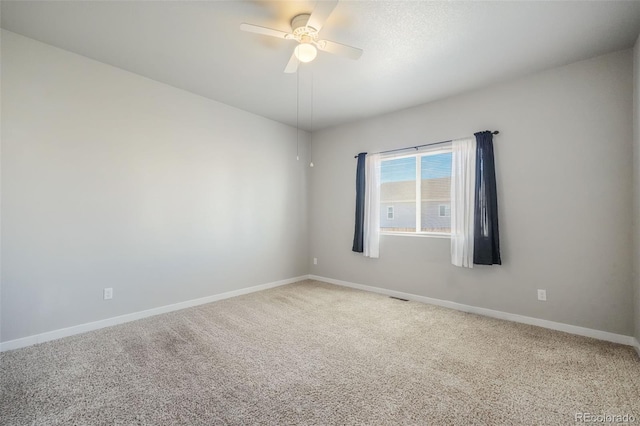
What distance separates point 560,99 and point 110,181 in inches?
191

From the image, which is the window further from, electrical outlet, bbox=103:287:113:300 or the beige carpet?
electrical outlet, bbox=103:287:113:300

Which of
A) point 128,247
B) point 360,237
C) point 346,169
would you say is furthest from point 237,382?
point 346,169

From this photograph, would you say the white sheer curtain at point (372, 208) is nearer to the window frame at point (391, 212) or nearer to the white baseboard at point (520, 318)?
the window frame at point (391, 212)

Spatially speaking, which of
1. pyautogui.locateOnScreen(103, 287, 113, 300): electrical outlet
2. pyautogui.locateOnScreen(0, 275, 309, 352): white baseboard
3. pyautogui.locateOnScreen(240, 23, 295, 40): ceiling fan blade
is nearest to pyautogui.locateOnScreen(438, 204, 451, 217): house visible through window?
pyautogui.locateOnScreen(240, 23, 295, 40): ceiling fan blade

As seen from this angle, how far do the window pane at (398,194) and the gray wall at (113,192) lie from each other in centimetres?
179

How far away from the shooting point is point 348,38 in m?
2.52

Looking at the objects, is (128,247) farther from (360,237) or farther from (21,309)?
(360,237)

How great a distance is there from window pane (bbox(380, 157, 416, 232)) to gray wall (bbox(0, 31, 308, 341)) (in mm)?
1789

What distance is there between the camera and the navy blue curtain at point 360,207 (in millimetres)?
4461

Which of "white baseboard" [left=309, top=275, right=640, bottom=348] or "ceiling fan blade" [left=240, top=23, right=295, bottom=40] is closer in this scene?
"ceiling fan blade" [left=240, top=23, right=295, bottom=40]

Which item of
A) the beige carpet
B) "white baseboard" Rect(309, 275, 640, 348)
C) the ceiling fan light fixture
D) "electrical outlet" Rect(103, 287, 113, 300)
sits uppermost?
the ceiling fan light fixture

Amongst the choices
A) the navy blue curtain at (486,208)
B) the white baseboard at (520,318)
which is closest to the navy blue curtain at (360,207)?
the white baseboard at (520,318)

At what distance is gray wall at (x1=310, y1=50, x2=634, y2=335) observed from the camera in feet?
8.73

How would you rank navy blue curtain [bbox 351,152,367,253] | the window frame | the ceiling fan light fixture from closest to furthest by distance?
the ceiling fan light fixture
the window frame
navy blue curtain [bbox 351,152,367,253]
